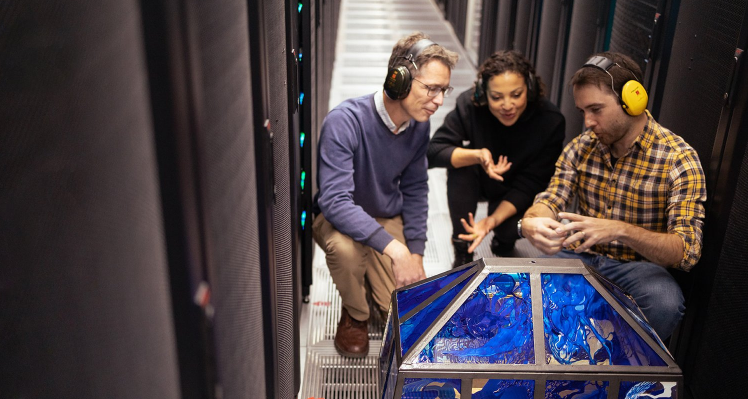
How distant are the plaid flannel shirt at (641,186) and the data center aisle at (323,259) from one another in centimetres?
100

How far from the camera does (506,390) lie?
1.56 metres

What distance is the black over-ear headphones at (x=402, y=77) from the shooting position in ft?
7.61

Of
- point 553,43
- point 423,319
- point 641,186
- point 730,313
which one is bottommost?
point 730,313

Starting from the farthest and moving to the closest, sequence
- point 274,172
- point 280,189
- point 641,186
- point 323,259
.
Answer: point 323,259 → point 641,186 → point 280,189 → point 274,172

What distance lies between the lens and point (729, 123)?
6.82ft

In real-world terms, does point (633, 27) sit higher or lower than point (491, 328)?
higher

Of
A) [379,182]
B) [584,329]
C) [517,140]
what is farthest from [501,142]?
[584,329]

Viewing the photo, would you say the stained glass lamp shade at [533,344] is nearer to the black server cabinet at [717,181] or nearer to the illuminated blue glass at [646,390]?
the illuminated blue glass at [646,390]

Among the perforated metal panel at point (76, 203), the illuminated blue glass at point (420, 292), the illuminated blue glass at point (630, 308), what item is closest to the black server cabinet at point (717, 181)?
the illuminated blue glass at point (630, 308)

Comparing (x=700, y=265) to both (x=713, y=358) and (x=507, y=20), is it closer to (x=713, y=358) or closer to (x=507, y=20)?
(x=713, y=358)

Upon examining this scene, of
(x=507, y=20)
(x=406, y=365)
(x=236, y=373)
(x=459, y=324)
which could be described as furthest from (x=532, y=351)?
(x=507, y=20)

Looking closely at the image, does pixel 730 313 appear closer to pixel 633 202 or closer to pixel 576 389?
pixel 633 202

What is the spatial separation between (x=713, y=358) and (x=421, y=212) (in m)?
1.20

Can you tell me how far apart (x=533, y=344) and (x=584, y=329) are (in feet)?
0.46
